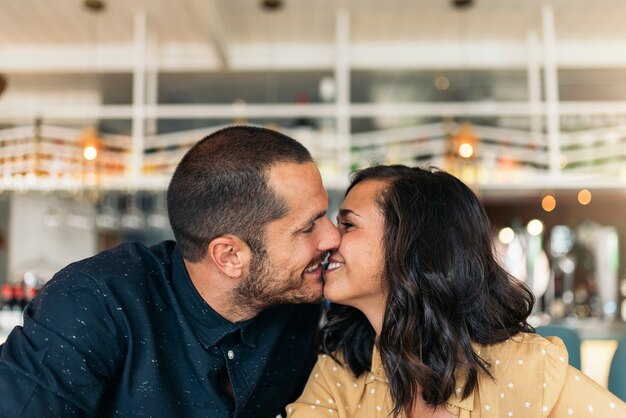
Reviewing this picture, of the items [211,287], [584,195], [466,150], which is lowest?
[211,287]

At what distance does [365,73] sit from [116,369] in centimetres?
483

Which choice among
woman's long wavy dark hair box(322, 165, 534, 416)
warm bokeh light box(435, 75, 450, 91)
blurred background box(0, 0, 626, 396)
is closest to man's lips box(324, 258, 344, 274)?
woman's long wavy dark hair box(322, 165, 534, 416)

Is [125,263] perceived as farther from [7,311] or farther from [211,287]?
[7,311]

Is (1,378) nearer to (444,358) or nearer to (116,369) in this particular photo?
(116,369)

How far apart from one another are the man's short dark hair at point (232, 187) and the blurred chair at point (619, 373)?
3.07ft

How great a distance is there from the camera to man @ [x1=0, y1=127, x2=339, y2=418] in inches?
53.4

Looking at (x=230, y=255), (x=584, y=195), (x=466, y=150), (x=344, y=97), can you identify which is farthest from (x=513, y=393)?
(x=584, y=195)

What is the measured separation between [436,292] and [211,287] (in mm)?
494

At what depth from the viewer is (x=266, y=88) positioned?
236 inches

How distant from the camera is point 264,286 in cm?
147

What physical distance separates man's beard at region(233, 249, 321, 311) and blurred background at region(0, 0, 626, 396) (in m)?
3.20

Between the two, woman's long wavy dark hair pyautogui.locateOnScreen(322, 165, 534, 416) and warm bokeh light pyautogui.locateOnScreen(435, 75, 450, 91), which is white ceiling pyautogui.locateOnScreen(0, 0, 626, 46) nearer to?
warm bokeh light pyautogui.locateOnScreen(435, 75, 450, 91)

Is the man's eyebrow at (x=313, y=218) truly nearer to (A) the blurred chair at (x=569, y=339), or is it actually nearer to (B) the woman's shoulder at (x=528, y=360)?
(B) the woman's shoulder at (x=528, y=360)

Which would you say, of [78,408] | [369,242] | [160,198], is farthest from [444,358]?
[160,198]
